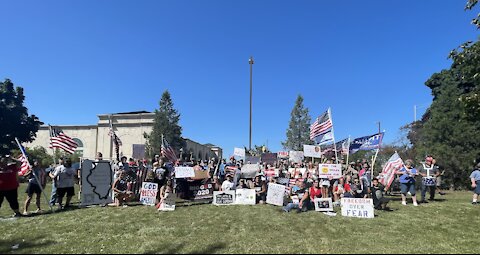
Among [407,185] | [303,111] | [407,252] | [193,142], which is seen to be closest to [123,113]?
[193,142]

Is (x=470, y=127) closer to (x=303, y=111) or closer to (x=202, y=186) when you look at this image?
(x=202, y=186)

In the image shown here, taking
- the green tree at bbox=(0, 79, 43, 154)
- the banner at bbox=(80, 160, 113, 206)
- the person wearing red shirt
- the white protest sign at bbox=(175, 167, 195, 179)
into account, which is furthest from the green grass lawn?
the green tree at bbox=(0, 79, 43, 154)

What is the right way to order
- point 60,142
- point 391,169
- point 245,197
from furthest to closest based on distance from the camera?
point 60,142
point 391,169
point 245,197

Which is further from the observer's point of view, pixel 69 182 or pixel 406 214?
pixel 69 182

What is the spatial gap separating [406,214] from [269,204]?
5.22m

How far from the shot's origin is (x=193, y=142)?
311ft

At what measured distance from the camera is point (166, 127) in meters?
64.8

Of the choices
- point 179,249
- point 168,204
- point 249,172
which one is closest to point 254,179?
point 249,172

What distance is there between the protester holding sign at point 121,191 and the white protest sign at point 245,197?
4.48m

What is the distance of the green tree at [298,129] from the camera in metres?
62.4

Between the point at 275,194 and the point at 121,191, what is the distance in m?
6.19

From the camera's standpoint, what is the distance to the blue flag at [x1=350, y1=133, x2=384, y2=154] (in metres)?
17.3

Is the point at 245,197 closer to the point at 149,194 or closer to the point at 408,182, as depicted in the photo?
the point at 149,194

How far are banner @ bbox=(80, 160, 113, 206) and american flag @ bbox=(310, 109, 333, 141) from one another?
1053 centimetres
